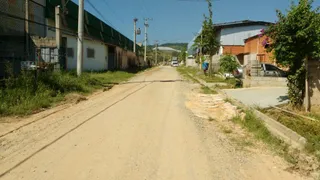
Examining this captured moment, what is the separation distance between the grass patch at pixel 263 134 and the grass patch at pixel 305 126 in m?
0.40

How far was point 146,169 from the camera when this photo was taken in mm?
4590

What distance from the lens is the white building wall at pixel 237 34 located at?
43781 mm

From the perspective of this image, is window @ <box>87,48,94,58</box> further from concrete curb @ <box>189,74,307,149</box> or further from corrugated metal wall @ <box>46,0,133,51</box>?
concrete curb @ <box>189,74,307,149</box>

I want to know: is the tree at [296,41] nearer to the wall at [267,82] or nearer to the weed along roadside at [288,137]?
the weed along roadside at [288,137]

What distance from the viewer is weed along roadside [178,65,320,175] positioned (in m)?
5.09

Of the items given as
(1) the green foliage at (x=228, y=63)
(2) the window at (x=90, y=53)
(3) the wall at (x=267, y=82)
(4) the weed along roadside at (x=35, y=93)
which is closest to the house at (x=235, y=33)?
(2) the window at (x=90, y=53)

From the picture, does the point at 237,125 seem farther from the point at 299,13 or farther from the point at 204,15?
the point at 204,15

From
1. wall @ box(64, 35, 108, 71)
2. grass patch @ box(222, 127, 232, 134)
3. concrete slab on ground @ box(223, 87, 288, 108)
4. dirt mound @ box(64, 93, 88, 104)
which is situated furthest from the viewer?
wall @ box(64, 35, 108, 71)

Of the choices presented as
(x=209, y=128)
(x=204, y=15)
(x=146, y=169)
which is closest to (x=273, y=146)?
(x=209, y=128)

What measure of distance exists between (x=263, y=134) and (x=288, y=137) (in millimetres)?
563

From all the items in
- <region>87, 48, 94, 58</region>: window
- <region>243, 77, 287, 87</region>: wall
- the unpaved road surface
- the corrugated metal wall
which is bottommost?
the unpaved road surface

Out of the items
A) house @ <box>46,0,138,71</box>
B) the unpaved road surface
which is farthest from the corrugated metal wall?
the unpaved road surface

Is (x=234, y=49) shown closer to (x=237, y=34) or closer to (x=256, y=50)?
(x=237, y=34)

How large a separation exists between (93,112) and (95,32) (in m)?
21.6
